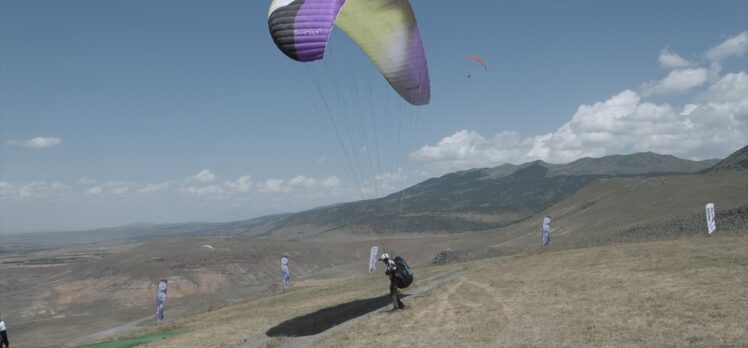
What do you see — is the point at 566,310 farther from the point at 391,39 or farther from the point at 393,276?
the point at 391,39

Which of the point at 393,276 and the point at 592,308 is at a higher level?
the point at 393,276

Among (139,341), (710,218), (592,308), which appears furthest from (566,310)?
(710,218)

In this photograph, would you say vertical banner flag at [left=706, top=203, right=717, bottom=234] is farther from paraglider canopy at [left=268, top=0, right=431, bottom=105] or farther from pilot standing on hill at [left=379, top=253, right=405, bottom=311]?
pilot standing on hill at [left=379, top=253, right=405, bottom=311]

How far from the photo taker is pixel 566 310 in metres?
16.2

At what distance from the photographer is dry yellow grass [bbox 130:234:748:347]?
12992 millimetres

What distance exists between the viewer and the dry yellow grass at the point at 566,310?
13.0 m

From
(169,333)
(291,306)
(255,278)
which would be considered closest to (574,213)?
Answer: (255,278)

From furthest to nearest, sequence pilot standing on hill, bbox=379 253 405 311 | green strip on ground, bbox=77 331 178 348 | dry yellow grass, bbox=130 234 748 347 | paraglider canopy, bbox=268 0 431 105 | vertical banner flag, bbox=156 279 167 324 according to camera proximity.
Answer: vertical banner flag, bbox=156 279 167 324
green strip on ground, bbox=77 331 178 348
pilot standing on hill, bbox=379 253 405 311
paraglider canopy, bbox=268 0 431 105
dry yellow grass, bbox=130 234 748 347

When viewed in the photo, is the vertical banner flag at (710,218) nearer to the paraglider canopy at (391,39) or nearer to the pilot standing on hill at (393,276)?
the paraglider canopy at (391,39)

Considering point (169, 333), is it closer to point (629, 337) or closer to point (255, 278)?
point (629, 337)

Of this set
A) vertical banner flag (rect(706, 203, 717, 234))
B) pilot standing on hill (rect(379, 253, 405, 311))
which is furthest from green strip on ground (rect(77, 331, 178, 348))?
vertical banner flag (rect(706, 203, 717, 234))

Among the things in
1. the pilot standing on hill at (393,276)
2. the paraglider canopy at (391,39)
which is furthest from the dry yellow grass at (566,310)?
the paraglider canopy at (391,39)

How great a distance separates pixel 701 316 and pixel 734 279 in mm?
5529

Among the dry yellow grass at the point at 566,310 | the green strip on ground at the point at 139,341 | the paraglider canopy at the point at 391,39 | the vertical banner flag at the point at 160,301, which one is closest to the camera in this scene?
the dry yellow grass at the point at 566,310
